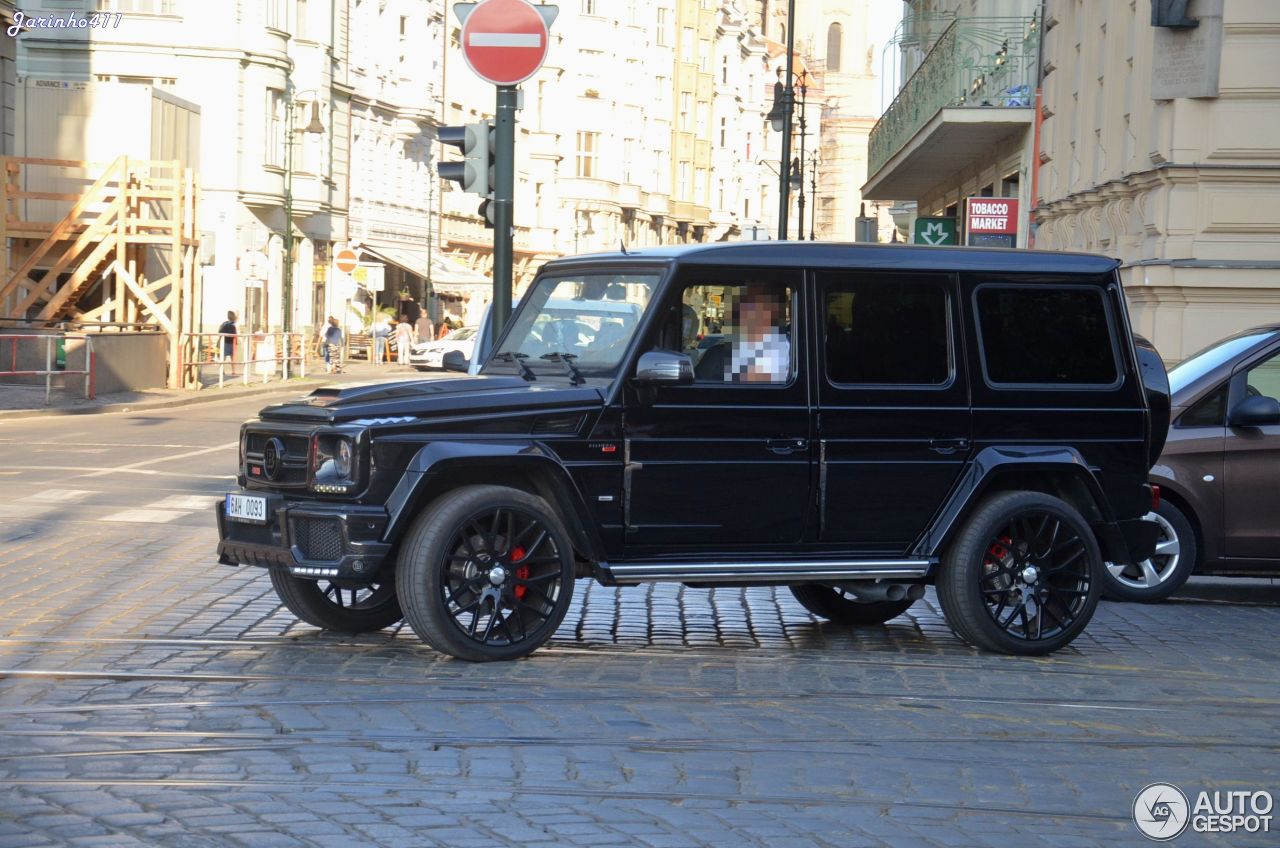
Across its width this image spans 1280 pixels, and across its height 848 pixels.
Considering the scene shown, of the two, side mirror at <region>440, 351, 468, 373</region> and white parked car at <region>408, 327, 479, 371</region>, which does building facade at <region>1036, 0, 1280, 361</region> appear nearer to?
side mirror at <region>440, 351, 468, 373</region>

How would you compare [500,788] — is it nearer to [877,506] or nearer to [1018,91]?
[877,506]

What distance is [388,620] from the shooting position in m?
9.41

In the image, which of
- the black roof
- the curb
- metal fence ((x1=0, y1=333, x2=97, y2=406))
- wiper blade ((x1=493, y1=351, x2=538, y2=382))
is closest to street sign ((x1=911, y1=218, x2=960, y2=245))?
the curb

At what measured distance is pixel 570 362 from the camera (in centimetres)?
906

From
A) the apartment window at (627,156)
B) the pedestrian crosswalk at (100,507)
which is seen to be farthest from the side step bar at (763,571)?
the apartment window at (627,156)

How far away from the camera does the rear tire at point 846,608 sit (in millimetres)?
10469

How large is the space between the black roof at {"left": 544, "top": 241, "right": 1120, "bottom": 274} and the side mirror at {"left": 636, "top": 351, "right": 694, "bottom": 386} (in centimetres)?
54

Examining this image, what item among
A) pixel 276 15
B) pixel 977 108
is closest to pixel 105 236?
pixel 977 108

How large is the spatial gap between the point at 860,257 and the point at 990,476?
3.93 feet

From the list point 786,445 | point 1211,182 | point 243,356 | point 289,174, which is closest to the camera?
point 786,445

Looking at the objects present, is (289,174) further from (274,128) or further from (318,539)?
(318,539)

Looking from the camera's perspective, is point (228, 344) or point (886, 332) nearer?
point (886, 332)

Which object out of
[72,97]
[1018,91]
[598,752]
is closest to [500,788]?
[598,752]

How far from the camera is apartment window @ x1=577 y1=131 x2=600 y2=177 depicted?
326ft
